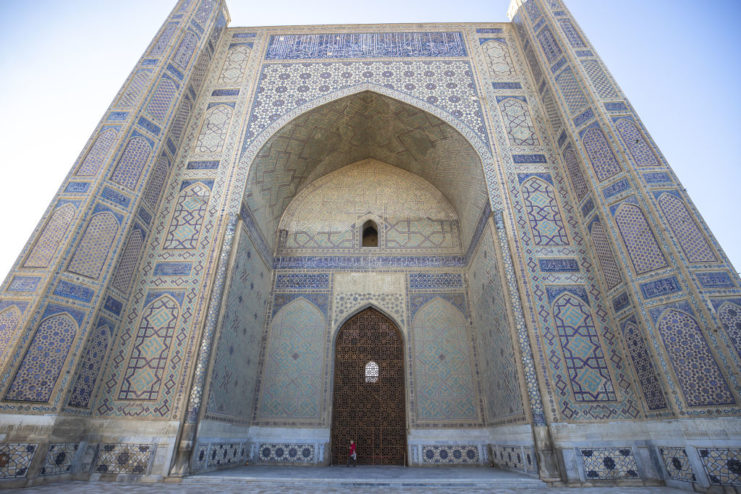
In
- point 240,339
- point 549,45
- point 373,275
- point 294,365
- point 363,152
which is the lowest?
point 294,365

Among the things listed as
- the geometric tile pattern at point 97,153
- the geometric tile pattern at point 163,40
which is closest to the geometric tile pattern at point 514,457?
the geometric tile pattern at point 97,153

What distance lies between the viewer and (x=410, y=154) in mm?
7328

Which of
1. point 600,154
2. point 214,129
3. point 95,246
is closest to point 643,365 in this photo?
point 600,154

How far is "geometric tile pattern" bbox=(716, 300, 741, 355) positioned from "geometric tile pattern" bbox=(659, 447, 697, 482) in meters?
1.01

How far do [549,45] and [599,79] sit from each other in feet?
4.18

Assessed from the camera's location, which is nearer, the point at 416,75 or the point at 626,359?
the point at 626,359

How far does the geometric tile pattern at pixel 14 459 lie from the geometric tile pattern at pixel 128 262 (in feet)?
5.46

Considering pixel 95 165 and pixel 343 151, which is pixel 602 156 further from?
pixel 95 165

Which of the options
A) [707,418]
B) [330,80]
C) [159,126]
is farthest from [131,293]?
[707,418]

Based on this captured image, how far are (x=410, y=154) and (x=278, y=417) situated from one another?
497 centimetres

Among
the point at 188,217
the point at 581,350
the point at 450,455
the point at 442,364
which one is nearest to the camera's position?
the point at 581,350

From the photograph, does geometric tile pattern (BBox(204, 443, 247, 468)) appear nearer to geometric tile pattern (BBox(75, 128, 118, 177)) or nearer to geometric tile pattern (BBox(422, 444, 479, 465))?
geometric tile pattern (BBox(422, 444, 479, 465))

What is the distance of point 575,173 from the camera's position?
5.18m

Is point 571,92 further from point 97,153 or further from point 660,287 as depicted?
point 97,153
